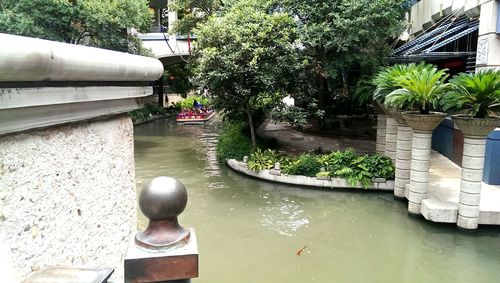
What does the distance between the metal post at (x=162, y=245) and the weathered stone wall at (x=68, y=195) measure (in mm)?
937

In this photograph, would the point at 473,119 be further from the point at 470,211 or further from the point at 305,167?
the point at 305,167

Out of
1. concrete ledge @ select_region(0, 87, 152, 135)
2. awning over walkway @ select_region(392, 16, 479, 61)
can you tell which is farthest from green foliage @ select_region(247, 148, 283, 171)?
concrete ledge @ select_region(0, 87, 152, 135)

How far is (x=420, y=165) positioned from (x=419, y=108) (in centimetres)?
134

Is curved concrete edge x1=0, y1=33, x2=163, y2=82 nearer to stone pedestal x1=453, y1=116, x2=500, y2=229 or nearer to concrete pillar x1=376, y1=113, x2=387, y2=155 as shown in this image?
stone pedestal x1=453, y1=116, x2=500, y2=229

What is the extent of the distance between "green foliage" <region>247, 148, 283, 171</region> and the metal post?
12.5 m

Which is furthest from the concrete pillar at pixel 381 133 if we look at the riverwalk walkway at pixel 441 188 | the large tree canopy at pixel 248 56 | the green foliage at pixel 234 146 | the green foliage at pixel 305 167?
the green foliage at pixel 234 146

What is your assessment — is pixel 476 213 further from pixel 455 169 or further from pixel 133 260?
pixel 133 260

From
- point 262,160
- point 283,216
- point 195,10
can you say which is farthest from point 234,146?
point 195,10

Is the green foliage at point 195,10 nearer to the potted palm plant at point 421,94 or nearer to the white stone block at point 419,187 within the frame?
the potted palm plant at point 421,94

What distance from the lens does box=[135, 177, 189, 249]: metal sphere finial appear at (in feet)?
4.39

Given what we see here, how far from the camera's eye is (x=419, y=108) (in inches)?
386

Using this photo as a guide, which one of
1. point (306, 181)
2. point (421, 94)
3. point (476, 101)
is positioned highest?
point (421, 94)

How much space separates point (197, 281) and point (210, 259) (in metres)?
0.90

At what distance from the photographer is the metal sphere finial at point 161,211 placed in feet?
4.39
